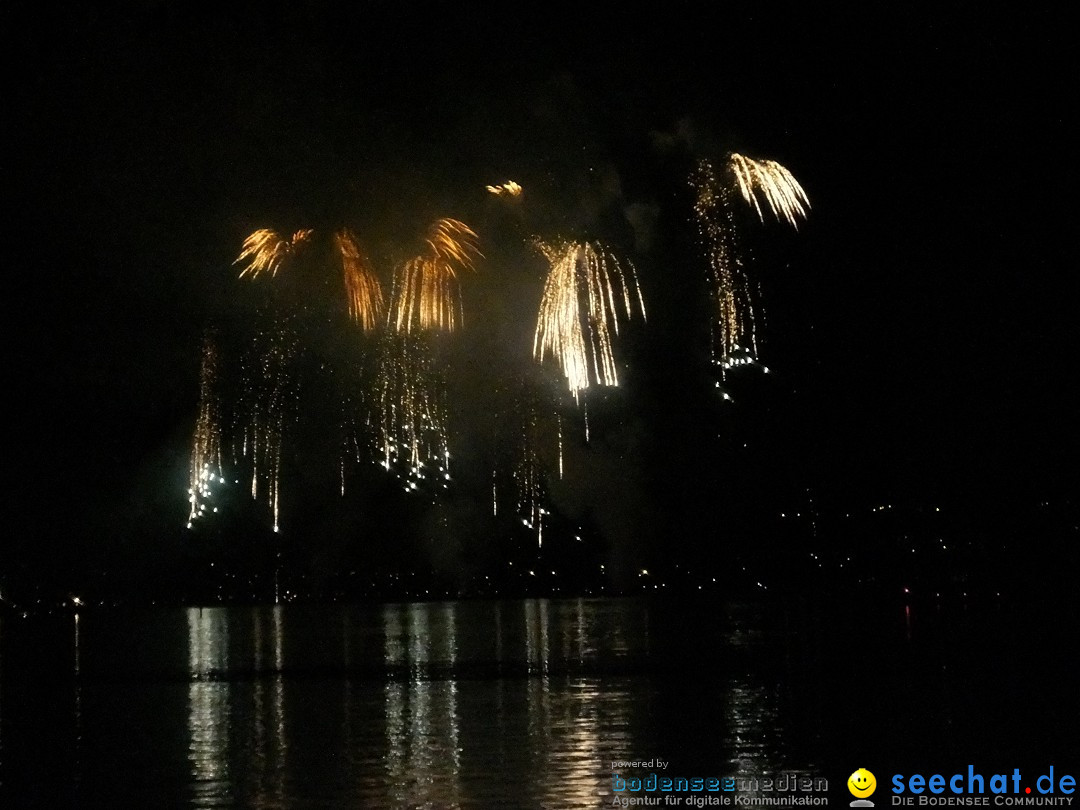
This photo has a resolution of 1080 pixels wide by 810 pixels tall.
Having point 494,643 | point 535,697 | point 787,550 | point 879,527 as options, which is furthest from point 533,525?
point 535,697

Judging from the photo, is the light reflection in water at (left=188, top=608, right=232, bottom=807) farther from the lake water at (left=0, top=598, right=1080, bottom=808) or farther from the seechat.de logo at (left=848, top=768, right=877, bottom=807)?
the seechat.de logo at (left=848, top=768, right=877, bottom=807)

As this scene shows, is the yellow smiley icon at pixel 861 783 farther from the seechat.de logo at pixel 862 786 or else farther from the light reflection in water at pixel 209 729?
the light reflection in water at pixel 209 729

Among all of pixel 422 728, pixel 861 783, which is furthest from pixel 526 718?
pixel 861 783

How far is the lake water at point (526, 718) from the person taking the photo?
1324 centimetres

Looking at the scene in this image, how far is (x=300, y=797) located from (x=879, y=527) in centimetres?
8347

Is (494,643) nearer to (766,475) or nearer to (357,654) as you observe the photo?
(357,654)

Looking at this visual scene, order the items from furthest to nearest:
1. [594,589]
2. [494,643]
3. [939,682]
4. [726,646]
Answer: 1. [594,589]
2. [494,643]
3. [726,646]
4. [939,682]

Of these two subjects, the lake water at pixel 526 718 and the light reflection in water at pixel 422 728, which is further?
the lake water at pixel 526 718

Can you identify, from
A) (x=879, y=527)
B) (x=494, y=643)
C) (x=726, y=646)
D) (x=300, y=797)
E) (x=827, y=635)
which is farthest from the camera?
(x=879, y=527)

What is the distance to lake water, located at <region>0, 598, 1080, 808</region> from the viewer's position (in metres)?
13.2

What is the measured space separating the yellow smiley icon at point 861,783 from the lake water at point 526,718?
138mm

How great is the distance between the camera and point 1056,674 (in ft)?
68.2

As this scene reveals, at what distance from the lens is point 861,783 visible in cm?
1214

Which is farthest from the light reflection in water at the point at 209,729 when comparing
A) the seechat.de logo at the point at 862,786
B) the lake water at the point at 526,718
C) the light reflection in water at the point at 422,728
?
the seechat.de logo at the point at 862,786
